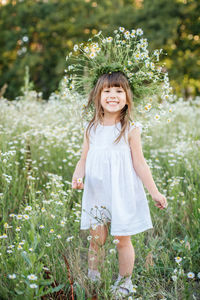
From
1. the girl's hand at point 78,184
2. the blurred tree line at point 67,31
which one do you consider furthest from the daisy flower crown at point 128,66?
the blurred tree line at point 67,31

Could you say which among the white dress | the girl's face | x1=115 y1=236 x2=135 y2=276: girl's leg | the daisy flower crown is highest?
the daisy flower crown

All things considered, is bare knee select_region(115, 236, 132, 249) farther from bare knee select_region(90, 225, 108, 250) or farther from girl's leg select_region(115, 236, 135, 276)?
bare knee select_region(90, 225, 108, 250)

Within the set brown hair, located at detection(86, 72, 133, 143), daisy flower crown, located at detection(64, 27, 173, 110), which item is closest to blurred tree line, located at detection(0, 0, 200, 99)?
daisy flower crown, located at detection(64, 27, 173, 110)

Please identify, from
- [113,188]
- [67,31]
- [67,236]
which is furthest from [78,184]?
[67,31]

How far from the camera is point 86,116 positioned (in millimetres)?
2576

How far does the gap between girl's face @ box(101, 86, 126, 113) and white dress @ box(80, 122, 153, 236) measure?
129 millimetres

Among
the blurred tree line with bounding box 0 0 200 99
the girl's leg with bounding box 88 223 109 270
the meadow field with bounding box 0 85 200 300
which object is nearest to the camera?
the meadow field with bounding box 0 85 200 300

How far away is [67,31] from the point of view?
1772cm

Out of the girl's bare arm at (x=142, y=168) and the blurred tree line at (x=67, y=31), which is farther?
the blurred tree line at (x=67, y=31)

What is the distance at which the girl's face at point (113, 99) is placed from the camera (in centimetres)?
221

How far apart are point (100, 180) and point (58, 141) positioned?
76.5 inches

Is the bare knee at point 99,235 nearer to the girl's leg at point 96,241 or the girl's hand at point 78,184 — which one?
the girl's leg at point 96,241

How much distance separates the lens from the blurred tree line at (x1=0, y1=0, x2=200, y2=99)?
14.8m

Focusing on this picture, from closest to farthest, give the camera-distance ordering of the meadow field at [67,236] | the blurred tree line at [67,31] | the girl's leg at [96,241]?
1. the meadow field at [67,236]
2. the girl's leg at [96,241]
3. the blurred tree line at [67,31]
